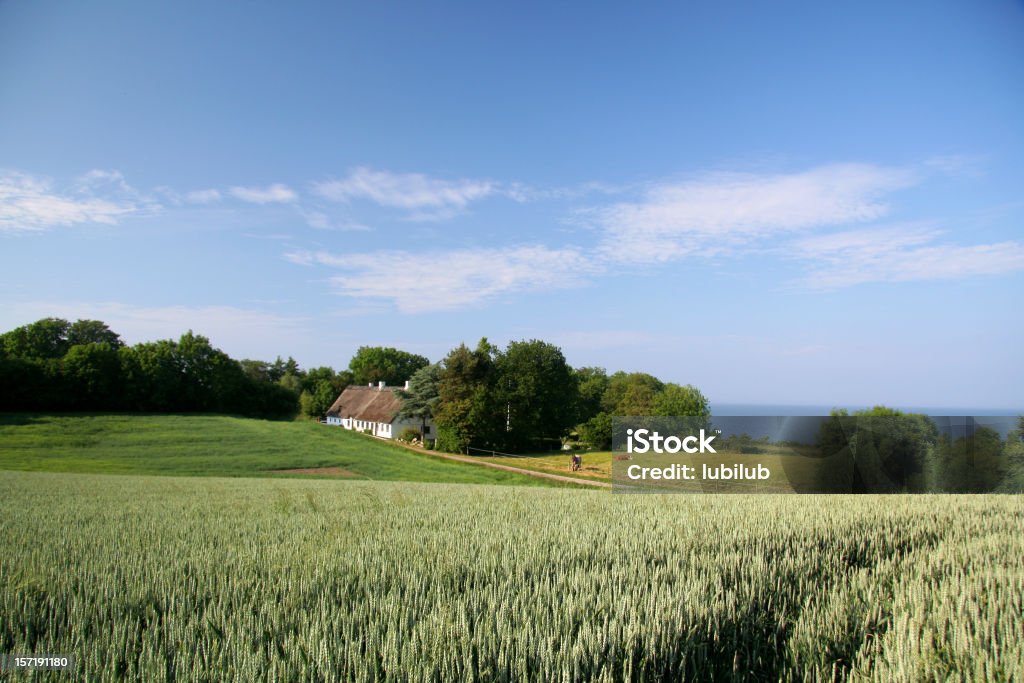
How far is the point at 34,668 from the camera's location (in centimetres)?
257

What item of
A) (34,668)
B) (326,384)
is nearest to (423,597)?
(34,668)

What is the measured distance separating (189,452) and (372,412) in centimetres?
2949

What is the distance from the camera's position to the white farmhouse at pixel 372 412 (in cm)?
5728

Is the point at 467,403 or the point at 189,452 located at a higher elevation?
the point at 467,403

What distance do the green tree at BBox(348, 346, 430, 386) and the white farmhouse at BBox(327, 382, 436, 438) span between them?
17442 millimetres

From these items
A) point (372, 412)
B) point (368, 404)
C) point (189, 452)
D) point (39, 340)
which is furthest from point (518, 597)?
point (368, 404)

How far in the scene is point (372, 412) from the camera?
208 ft

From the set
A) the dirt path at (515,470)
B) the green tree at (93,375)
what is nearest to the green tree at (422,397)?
the dirt path at (515,470)

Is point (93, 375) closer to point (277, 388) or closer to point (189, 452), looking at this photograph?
point (189, 452)

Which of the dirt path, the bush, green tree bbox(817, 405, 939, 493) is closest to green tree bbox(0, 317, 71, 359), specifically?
the dirt path

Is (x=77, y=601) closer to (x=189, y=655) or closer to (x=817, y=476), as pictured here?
(x=189, y=655)

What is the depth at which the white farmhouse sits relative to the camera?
188 feet

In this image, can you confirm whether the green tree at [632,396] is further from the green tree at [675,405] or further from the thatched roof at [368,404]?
the thatched roof at [368,404]

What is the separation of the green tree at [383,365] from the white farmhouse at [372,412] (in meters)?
17.4
